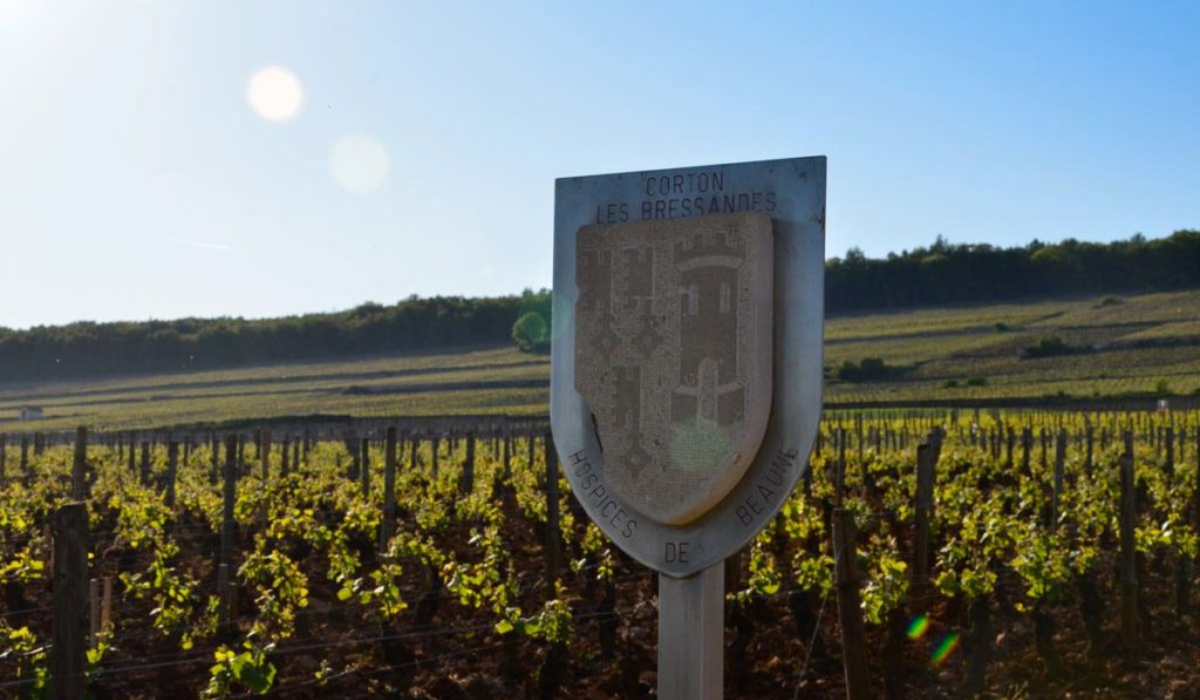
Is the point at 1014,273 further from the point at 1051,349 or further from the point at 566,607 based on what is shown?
the point at 566,607

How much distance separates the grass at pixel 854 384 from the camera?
60656 mm

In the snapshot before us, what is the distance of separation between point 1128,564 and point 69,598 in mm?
7512

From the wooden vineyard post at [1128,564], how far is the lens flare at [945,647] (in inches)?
49.5

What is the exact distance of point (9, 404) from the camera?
79.2 meters

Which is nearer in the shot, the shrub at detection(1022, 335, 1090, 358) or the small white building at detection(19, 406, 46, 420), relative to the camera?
the shrub at detection(1022, 335, 1090, 358)

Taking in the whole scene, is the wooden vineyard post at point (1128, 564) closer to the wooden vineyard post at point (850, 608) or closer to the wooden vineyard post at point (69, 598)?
the wooden vineyard post at point (850, 608)

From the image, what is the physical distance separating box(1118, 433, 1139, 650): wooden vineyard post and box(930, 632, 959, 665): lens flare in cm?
126

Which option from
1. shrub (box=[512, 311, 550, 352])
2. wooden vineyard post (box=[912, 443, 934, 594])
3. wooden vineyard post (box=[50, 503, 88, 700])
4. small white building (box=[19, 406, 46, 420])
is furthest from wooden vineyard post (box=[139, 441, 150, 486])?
shrub (box=[512, 311, 550, 352])

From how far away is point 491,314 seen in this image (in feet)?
316

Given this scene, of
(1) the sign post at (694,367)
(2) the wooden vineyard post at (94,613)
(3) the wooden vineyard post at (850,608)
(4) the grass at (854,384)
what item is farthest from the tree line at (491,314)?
(1) the sign post at (694,367)

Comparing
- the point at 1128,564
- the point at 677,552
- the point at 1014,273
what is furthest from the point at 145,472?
the point at 1014,273

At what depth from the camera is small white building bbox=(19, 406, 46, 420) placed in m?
69.4

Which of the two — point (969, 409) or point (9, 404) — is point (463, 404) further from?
point (9, 404)

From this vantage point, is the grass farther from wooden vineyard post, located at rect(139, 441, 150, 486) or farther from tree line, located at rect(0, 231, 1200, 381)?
wooden vineyard post, located at rect(139, 441, 150, 486)
